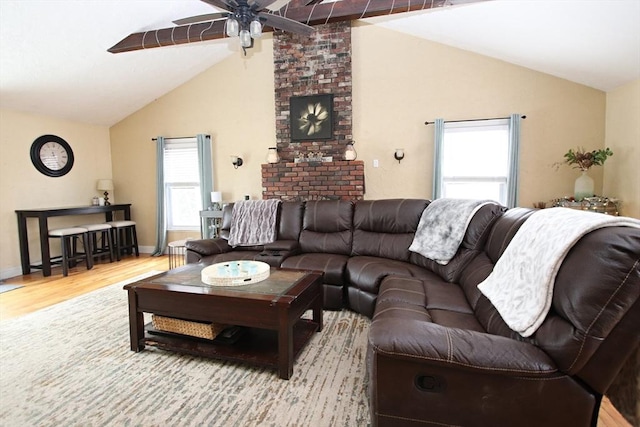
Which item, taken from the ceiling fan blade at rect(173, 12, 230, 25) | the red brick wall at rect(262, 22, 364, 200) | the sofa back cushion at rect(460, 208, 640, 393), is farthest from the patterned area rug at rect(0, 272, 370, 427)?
the red brick wall at rect(262, 22, 364, 200)

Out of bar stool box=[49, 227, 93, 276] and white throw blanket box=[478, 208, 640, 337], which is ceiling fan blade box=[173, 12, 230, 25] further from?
bar stool box=[49, 227, 93, 276]

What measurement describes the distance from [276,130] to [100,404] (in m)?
4.14

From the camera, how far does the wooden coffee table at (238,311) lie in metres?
1.90

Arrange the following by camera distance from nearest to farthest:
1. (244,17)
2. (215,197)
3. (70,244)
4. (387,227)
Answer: (244,17)
(387,227)
(70,244)
(215,197)

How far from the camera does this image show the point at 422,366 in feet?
4.10

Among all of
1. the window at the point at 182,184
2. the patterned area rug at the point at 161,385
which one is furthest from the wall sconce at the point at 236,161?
the patterned area rug at the point at 161,385

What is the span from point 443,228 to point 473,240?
310 mm

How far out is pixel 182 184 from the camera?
5570 millimetres

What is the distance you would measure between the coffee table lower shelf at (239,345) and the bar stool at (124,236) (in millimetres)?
3420

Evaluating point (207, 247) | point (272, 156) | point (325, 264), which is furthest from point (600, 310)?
point (272, 156)

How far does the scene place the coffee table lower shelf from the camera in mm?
1980

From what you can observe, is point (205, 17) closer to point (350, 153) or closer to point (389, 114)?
point (350, 153)

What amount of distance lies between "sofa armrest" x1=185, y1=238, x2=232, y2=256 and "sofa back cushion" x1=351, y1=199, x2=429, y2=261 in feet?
4.71

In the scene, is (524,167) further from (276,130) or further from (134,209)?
(134,209)
